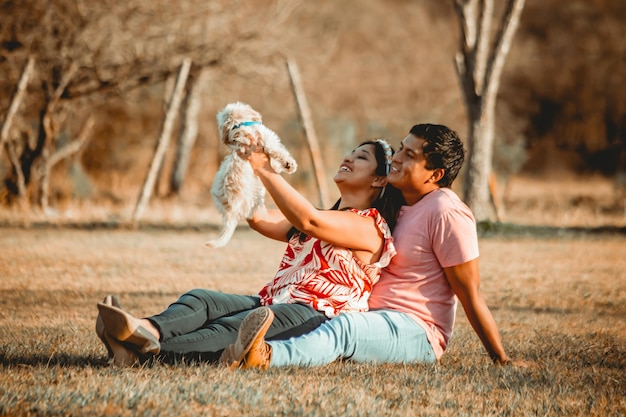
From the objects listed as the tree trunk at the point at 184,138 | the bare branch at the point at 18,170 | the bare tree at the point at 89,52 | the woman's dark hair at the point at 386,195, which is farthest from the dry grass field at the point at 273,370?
the tree trunk at the point at 184,138

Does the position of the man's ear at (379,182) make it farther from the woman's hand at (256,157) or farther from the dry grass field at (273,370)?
the dry grass field at (273,370)

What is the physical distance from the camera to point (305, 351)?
338 cm

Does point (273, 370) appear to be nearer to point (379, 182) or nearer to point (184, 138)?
point (379, 182)

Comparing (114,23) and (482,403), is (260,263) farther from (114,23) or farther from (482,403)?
(114,23)

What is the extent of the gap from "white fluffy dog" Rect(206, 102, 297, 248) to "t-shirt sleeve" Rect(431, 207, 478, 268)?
2.31 feet

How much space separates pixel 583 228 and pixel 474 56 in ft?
9.37

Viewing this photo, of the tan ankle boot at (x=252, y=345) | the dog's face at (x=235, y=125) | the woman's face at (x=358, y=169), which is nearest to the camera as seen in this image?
the tan ankle boot at (x=252, y=345)

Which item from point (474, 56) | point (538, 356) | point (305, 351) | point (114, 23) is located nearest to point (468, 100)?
point (474, 56)

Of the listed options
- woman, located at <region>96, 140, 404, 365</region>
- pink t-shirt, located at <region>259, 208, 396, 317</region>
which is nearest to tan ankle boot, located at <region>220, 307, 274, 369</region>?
woman, located at <region>96, 140, 404, 365</region>

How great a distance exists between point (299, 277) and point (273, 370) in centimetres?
51

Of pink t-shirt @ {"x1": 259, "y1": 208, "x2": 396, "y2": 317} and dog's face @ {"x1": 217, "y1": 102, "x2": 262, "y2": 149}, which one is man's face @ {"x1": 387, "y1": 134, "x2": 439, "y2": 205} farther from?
dog's face @ {"x1": 217, "y1": 102, "x2": 262, "y2": 149}

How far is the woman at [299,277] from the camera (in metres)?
3.29

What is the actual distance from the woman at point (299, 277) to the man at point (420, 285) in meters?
0.08

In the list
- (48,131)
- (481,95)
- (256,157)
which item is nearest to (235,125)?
(256,157)
